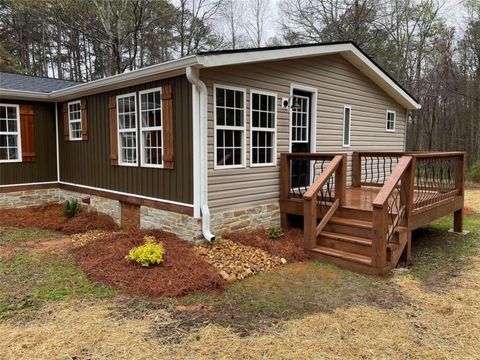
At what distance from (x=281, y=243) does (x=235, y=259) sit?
1.11 meters

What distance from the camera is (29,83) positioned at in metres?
9.45

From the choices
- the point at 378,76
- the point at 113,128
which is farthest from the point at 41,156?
the point at 378,76

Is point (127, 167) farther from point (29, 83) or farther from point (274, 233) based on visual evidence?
point (29, 83)

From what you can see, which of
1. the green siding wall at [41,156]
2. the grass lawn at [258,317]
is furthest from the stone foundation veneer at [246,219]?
the green siding wall at [41,156]

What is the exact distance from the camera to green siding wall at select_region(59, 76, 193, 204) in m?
5.54

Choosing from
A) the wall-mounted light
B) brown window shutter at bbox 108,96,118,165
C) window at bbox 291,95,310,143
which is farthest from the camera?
window at bbox 291,95,310,143

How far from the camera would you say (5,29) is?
699 inches

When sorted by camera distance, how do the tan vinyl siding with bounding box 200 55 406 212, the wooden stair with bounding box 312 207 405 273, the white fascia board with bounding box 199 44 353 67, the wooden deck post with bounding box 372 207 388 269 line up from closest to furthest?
the wooden deck post with bounding box 372 207 388 269 < the wooden stair with bounding box 312 207 405 273 < the white fascia board with bounding box 199 44 353 67 < the tan vinyl siding with bounding box 200 55 406 212

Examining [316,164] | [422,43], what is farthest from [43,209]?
[422,43]

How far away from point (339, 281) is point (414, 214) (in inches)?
70.4

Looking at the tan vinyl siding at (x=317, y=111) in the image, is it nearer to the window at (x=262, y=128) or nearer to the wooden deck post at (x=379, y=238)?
the window at (x=262, y=128)

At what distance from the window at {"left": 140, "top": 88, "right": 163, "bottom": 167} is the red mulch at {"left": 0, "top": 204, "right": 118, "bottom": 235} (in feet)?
6.08

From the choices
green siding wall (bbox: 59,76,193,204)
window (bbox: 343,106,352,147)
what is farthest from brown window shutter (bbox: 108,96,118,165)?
window (bbox: 343,106,352,147)

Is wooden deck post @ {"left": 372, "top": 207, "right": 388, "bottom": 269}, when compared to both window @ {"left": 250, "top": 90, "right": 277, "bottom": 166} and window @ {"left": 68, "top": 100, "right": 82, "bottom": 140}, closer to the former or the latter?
window @ {"left": 250, "top": 90, "right": 277, "bottom": 166}
